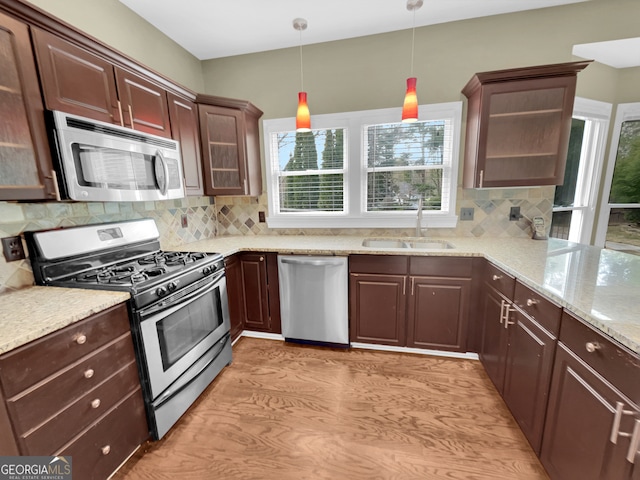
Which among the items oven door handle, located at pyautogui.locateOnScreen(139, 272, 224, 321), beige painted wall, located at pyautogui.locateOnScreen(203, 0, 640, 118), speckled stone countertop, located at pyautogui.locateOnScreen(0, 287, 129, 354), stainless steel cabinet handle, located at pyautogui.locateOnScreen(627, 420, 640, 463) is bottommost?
stainless steel cabinet handle, located at pyautogui.locateOnScreen(627, 420, 640, 463)

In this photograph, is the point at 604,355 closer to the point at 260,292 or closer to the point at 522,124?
the point at 522,124

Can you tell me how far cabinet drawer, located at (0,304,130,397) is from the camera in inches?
36.7

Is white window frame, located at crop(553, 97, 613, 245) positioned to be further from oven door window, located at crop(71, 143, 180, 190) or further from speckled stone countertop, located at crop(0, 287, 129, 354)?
speckled stone countertop, located at crop(0, 287, 129, 354)

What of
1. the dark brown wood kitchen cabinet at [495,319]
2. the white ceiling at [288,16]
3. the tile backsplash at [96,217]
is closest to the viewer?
the tile backsplash at [96,217]

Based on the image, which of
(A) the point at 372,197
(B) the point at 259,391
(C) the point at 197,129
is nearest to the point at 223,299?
(B) the point at 259,391

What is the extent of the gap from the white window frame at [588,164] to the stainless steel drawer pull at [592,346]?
7.63ft

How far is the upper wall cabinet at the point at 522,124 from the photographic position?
6.41ft

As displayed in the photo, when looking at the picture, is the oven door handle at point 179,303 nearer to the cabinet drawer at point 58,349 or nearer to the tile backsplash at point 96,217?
the cabinet drawer at point 58,349

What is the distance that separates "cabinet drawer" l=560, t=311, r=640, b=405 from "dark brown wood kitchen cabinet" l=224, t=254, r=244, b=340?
7.09ft

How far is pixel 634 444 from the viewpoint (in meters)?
0.81

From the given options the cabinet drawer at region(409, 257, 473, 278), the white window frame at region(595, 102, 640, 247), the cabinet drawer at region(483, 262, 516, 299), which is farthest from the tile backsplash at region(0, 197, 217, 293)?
the white window frame at region(595, 102, 640, 247)

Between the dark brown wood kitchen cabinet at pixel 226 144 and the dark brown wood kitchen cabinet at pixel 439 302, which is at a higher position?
the dark brown wood kitchen cabinet at pixel 226 144

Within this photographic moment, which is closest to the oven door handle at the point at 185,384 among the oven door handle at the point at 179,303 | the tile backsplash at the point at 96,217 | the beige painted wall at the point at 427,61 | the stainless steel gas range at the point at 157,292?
the stainless steel gas range at the point at 157,292

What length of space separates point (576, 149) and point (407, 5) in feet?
7.36
